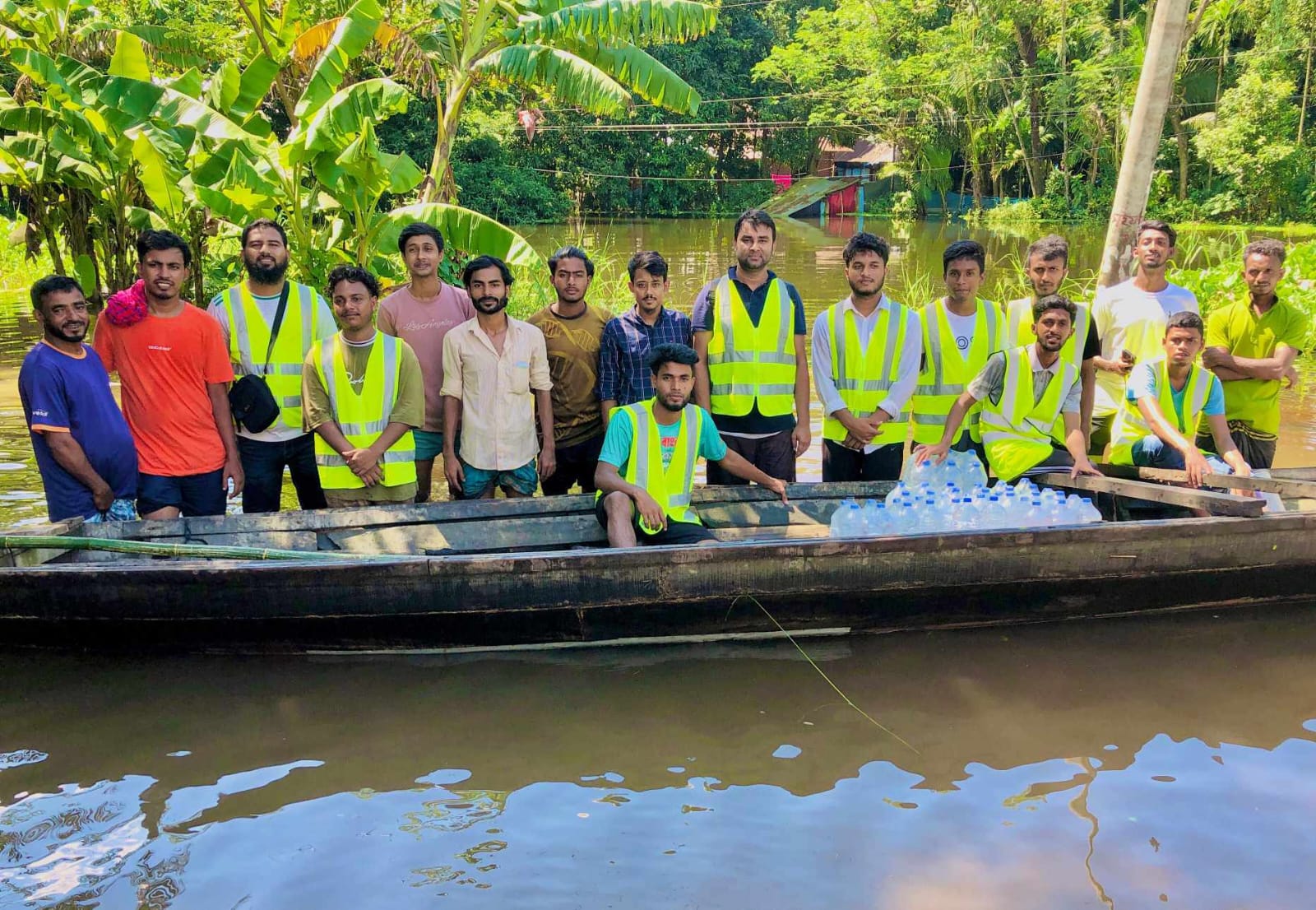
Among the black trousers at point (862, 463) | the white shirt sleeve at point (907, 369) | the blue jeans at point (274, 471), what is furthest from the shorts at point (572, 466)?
the white shirt sleeve at point (907, 369)

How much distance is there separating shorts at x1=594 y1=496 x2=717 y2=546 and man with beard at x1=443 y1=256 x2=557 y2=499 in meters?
0.54

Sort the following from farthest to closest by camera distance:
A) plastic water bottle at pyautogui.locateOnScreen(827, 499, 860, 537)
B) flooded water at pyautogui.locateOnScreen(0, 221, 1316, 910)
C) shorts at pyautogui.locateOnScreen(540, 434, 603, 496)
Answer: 1. shorts at pyautogui.locateOnScreen(540, 434, 603, 496)
2. plastic water bottle at pyautogui.locateOnScreen(827, 499, 860, 537)
3. flooded water at pyautogui.locateOnScreen(0, 221, 1316, 910)

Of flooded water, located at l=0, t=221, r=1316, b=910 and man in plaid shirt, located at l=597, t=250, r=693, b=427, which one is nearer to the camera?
flooded water, located at l=0, t=221, r=1316, b=910

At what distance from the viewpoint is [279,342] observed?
4656 mm

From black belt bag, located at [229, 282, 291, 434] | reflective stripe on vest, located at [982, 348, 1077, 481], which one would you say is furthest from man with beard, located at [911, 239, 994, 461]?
black belt bag, located at [229, 282, 291, 434]

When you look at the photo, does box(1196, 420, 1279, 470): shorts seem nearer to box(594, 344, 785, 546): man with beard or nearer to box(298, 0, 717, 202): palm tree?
box(594, 344, 785, 546): man with beard

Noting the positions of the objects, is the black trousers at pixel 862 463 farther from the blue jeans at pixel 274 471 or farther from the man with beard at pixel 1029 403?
the blue jeans at pixel 274 471

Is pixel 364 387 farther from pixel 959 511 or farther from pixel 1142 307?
pixel 1142 307

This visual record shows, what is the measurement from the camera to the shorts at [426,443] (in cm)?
505

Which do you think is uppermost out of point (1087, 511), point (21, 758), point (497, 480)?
point (497, 480)

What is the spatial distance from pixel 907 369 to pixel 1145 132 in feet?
13.3

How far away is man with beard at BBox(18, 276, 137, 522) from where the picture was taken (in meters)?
4.11

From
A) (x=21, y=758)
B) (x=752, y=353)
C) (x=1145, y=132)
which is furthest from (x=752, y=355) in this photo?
(x=1145, y=132)

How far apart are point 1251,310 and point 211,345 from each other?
5.05m
